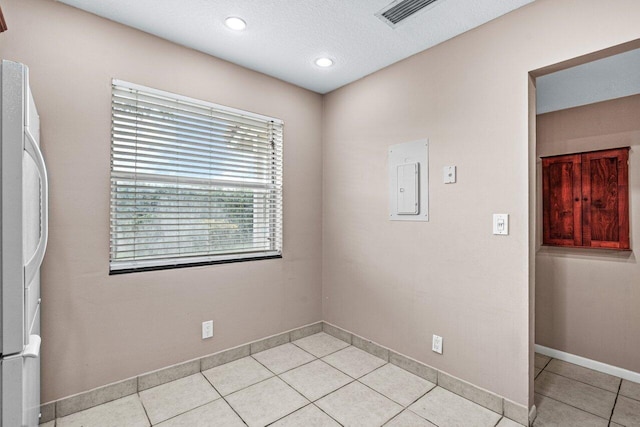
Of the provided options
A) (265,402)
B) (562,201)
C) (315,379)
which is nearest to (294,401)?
(265,402)

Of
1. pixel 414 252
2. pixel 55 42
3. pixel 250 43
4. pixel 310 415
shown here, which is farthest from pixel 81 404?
pixel 250 43

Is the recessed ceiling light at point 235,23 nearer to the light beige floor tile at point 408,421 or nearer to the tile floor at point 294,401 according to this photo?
the tile floor at point 294,401

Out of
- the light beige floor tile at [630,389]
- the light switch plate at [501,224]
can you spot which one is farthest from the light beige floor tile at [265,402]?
the light beige floor tile at [630,389]

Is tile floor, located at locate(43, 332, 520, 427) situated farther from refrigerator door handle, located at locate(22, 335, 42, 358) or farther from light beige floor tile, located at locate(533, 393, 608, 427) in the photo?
refrigerator door handle, located at locate(22, 335, 42, 358)

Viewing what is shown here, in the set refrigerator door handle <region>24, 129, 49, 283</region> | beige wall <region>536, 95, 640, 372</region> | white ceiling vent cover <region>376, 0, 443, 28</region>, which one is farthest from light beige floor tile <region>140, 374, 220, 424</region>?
beige wall <region>536, 95, 640, 372</region>

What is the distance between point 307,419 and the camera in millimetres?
1978

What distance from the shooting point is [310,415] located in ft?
6.61

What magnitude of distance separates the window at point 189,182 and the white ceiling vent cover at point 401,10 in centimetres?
130

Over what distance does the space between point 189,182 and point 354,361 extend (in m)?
1.98

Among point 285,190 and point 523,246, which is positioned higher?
point 285,190

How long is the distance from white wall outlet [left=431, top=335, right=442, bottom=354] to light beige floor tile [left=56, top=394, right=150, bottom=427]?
6.36 ft

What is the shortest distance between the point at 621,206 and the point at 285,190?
279 centimetres

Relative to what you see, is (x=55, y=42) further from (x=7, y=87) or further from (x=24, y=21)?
(x=7, y=87)

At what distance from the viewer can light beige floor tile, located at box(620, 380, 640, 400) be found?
2279 mm
